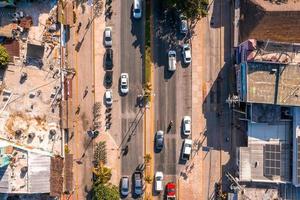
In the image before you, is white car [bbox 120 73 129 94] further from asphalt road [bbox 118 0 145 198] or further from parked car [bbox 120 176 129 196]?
parked car [bbox 120 176 129 196]

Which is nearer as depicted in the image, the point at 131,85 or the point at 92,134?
the point at 131,85

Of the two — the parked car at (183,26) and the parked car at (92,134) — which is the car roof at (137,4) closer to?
the parked car at (183,26)

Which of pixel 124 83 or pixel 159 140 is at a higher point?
pixel 124 83

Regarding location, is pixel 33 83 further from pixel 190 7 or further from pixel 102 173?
pixel 190 7

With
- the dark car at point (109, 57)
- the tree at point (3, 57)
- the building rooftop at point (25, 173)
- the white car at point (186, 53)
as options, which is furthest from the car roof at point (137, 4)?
the building rooftop at point (25, 173)

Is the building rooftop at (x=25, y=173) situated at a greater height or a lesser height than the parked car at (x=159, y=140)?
lesser

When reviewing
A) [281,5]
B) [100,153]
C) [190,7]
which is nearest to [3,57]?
[100,153]

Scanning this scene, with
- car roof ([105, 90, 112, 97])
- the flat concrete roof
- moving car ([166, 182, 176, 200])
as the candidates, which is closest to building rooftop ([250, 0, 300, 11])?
the flat concrete roof
